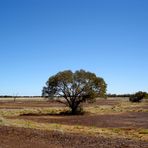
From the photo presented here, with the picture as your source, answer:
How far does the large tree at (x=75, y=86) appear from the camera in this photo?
65.8 m

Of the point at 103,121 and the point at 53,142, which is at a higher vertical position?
the point at 103,121

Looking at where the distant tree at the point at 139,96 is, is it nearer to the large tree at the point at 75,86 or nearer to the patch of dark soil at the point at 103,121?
the large tree at the point at 75,86

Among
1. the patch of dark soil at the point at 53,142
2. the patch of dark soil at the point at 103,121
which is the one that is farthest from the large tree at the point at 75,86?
the patch of dark soil at the point at 53,142

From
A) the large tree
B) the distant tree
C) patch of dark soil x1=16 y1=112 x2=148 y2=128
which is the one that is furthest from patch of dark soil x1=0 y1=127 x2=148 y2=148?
the distant tree

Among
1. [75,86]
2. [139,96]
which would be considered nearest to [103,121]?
[75,86]

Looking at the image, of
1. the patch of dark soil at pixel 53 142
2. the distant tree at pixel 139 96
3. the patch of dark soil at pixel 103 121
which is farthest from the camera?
the distant tree at pixel 139 96

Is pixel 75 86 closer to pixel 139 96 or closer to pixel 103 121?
pixel 103 121

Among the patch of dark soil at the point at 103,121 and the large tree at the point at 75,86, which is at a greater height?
the large tree at the point at 75,86

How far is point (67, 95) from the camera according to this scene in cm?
6594

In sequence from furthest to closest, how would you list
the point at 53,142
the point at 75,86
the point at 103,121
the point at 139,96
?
the point at 139,96 → the point at 75,86 → the point at 103,121 → the point at 53,142

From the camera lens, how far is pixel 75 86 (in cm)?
6600

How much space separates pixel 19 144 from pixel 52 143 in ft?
6.03

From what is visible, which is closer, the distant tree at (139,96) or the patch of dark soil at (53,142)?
the patch of dark soil at (53,142)

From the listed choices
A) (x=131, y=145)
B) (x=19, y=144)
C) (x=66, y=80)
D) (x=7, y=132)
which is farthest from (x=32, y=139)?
(x=66, y=80)
